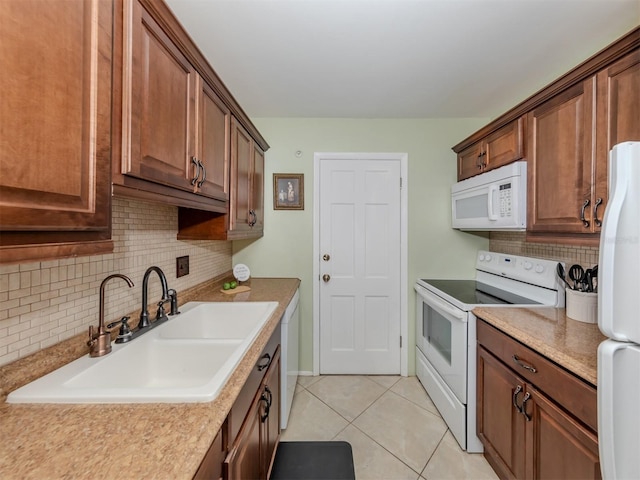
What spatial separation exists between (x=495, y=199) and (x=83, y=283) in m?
2.34

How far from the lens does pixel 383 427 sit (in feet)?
6.24

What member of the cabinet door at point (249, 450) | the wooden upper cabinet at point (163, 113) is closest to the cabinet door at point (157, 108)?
the wooden upper cabinet at point (163, 113)

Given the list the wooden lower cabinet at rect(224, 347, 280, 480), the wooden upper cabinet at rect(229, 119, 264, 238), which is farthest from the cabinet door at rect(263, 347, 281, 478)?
the wooden upper cabinet at rect(229, 119, 264, 238)

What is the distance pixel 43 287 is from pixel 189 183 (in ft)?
2.02

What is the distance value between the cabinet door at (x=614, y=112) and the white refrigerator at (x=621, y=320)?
62 cm

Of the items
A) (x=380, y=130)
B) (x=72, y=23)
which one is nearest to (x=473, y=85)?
(x=380, y=130)

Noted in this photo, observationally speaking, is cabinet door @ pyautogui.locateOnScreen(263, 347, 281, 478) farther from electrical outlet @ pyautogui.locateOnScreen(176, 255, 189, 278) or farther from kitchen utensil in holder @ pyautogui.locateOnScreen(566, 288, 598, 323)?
kitchen utensil in holder @ pyautogui.locateOnScreen(566, 288, 598, 323)

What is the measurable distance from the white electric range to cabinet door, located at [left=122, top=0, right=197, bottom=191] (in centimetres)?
182

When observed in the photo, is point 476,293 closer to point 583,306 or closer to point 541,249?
point 541,249

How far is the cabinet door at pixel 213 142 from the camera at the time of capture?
129 cm

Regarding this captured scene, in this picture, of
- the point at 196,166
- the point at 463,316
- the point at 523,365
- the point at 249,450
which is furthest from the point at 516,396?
the point at 196,166

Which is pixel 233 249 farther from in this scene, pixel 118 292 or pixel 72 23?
pixel 72 23

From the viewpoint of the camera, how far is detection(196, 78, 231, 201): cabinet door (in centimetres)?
129

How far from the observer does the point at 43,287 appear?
2.96 feet
